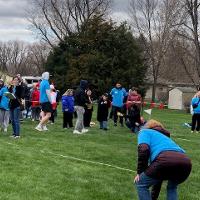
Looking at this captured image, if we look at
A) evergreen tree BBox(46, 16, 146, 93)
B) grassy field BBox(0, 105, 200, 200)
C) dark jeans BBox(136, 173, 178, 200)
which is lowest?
grassy field BBox(0, 105, 200, 200)

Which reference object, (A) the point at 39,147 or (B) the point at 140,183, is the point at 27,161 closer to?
(A) the point at 39,147

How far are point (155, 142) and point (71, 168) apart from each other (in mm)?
3818

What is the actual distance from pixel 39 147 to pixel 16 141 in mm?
1122

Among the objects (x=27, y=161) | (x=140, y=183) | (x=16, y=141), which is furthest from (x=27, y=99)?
(x=140, y=183)

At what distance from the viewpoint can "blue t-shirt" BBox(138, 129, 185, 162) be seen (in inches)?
259

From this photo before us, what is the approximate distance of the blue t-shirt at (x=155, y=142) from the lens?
657 centimetres

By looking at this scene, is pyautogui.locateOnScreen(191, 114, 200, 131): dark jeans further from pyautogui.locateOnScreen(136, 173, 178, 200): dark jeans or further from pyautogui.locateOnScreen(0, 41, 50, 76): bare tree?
pyautogui.locateOnScreen(0, 41, 50, 76): bare tree

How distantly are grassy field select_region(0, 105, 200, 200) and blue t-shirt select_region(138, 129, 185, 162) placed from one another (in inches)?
69.7

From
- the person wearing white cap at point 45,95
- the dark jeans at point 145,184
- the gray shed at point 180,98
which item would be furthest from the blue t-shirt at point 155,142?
the gray shed at point 180,98

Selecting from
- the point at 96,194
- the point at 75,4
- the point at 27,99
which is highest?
the point at 75,4

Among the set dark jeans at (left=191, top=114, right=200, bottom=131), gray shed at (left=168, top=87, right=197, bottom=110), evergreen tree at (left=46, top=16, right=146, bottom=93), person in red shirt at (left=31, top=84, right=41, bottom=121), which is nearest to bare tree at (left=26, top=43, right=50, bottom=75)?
gray shed at (left=168, top=87, right=197, bottom=110)

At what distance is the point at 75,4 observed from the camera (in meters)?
64.8

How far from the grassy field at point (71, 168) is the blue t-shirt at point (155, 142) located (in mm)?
1769

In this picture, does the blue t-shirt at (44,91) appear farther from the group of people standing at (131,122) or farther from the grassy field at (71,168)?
the grassy field at (71,168)
